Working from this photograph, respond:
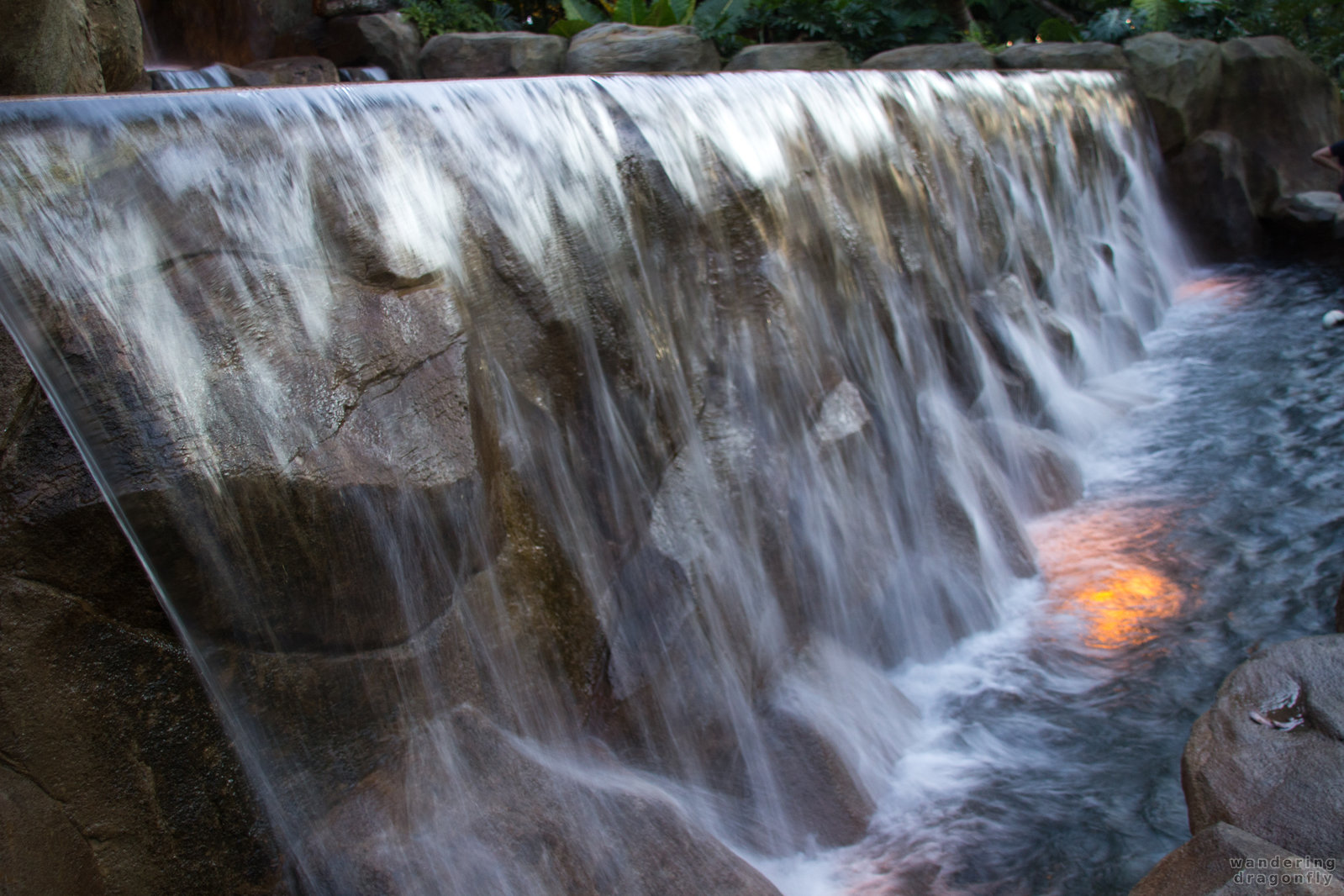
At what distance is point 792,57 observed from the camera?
10086 millimetres

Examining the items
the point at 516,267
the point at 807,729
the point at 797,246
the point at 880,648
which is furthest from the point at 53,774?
the point at 797,246

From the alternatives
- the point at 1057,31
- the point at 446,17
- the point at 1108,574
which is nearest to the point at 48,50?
the point at 1108,574

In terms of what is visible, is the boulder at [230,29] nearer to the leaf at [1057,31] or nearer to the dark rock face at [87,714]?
the dark rock face at [87,714]

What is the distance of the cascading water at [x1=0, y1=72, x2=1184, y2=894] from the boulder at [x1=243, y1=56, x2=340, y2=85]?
5432mm

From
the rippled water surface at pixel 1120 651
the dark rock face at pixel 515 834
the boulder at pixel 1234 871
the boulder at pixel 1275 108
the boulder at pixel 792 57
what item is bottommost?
the rippled water surface at pixel 1120 651

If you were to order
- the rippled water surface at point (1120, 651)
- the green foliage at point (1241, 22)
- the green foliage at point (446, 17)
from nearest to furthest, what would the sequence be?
the rippled water surface at point (1120, 651) → the green foliage at point (446, 17) → the green foliage at point (1241, 22)

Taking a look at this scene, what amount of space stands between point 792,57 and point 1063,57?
11.2 feet

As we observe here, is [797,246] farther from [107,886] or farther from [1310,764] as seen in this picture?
[107,886]

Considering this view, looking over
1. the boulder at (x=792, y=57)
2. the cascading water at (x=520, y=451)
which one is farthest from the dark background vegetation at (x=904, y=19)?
the cascading water at (x=520, y=451)

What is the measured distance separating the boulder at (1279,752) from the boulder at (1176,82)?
33.5 feet

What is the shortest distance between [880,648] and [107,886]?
298 cm

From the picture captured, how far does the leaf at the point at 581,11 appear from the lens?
1185cm

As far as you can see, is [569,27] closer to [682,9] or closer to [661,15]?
[661,15]

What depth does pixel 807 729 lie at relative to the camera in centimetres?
345
